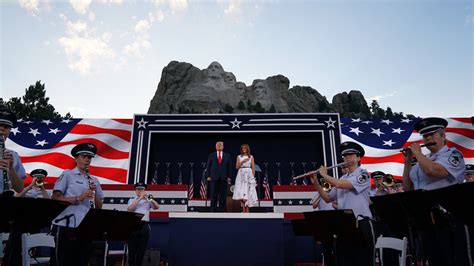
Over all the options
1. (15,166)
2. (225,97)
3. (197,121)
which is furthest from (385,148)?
(225,97)

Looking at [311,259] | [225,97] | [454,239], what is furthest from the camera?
[225,97]

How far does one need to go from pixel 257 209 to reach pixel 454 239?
1013 centimetres

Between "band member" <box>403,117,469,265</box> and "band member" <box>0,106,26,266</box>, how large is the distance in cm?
513

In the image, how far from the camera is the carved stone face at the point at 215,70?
→ 77125mm

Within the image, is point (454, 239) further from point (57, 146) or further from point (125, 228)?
point (57, 146)

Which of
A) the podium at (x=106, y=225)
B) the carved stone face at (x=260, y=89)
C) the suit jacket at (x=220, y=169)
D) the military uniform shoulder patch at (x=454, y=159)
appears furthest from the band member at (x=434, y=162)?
the carved stone face at (x=260, y=89)

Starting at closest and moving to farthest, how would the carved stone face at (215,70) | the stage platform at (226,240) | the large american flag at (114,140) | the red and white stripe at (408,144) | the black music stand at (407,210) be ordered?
the black music stand at (407,210), the stage platform at (226,240), the red and white stripe at (408,144), the large american flag at (114,140), the carved stone face at (215,70)

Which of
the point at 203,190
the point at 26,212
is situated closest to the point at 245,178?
the point at 203,190

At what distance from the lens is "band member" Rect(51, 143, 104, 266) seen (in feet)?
16.9

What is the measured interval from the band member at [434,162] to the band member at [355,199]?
0.72 m

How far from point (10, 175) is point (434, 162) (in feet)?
19.0

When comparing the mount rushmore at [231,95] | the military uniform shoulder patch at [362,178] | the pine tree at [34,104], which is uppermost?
the mount rushmore at [231,95]

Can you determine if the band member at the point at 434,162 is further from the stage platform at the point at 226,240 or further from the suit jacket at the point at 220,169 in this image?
the suit jacket at the point at 220,169

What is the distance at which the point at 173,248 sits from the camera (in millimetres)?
8281
